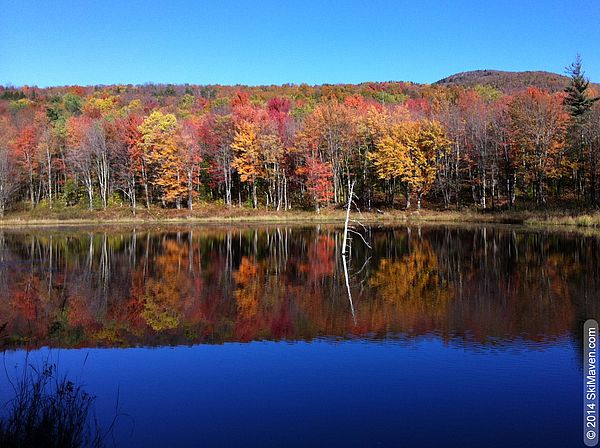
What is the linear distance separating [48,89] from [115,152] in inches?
3018

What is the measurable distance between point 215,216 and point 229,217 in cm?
179

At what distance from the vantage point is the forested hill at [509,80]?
11100 cm

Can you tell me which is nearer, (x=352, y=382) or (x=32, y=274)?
(x=352, y=382)

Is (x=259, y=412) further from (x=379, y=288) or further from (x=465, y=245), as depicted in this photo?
(x=465, y=245)

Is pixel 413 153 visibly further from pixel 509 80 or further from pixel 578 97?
pixel 509 80

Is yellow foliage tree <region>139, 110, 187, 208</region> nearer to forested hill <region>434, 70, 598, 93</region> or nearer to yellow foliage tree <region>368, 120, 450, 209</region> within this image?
yellow foliage tree <region>368, 120, 450, 209</region>

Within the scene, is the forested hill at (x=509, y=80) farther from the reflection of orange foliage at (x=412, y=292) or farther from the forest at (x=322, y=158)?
the reflection of orange foliage at (x=412, y=292)

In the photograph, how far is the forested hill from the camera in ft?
364

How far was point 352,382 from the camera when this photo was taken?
33.9 ft

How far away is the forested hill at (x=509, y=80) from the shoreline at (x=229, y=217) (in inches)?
2328

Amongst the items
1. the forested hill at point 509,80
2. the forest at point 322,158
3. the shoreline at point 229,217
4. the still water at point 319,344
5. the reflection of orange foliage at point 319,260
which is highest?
the forested hill at point 509,80

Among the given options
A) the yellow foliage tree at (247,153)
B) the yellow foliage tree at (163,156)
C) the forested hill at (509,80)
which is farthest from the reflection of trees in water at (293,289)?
the forested hill at (509,80)

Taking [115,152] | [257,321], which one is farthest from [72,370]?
[115,152]

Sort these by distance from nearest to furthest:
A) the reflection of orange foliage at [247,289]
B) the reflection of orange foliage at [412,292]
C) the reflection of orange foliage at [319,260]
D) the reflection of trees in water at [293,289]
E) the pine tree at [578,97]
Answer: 1. the reflection of trees in water at [293,289]
2. the reflection of orange foliage at [412,292]
3. the reflection of orange foliage at [247,289]
4. the reflection of orange foliage at [319,260]
5. the pine tree at [578,97]
